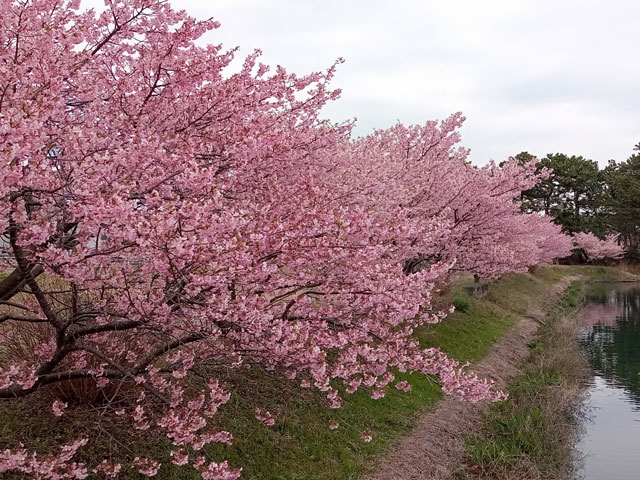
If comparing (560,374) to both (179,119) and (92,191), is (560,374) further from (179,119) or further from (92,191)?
(92,191)

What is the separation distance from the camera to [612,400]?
50.8ft

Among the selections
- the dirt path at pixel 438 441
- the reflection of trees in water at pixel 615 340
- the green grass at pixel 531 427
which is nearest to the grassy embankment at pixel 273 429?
the dirt path at pixel 438 441

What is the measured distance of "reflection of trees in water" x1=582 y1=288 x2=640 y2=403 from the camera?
18188mm

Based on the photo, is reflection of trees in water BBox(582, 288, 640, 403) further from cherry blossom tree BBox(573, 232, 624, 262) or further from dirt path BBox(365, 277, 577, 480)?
cherry blossom tree BBox(573, 232, 624, 262)

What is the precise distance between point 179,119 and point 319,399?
6055mm

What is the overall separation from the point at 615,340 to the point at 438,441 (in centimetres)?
1770

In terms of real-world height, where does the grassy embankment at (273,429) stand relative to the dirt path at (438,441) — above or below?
above

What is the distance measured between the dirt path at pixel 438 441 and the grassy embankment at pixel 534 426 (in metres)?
0.27

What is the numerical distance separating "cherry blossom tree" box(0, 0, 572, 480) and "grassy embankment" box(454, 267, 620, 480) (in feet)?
10.2

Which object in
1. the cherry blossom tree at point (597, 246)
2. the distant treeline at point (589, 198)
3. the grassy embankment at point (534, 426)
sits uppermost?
the distant treeline at point (589, 198)

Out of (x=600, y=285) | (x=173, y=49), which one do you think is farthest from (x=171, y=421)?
(x=600, y=285)

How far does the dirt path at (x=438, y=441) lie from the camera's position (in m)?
8.56

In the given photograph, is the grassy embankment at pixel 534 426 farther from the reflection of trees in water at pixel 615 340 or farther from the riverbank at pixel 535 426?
the reflection of trees in water at pixel 615 340

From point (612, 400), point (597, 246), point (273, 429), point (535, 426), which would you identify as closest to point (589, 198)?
point (597, 246)
